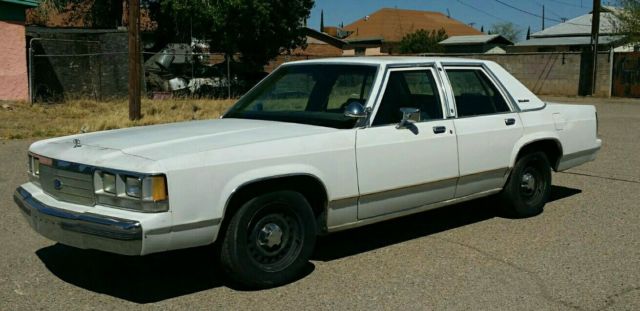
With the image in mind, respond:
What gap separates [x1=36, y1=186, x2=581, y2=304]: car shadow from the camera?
188 inches

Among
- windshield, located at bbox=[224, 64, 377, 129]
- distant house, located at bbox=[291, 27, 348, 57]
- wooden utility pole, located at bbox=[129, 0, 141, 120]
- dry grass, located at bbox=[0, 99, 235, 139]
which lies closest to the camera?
windshield, located at bbox=[224, 64, 377, 129]

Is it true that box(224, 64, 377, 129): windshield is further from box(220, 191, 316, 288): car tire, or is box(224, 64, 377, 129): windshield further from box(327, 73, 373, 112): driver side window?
box(220, 191, 316, 288): car tire

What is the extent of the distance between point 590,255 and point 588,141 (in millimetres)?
2122

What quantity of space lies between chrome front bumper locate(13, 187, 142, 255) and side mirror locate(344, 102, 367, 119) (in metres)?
1.81

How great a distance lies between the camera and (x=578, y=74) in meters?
31.5

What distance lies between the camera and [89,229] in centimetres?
418

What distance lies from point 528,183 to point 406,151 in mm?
1994

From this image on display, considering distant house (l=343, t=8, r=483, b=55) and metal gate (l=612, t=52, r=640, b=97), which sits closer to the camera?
metal gate (l=612, t=52, r=640, b=97)

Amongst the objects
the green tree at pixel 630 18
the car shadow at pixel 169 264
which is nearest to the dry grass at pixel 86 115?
the car shadow at pixel 169 264

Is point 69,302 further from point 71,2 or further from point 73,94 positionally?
point 71,2

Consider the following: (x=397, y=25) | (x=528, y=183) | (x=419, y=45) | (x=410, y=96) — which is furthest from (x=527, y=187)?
(x=397, y=25)

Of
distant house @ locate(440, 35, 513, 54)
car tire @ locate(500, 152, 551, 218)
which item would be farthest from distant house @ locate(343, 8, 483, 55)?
car tire @ locate(500, 152, 551, 218)

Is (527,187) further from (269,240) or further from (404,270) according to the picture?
(269,240)

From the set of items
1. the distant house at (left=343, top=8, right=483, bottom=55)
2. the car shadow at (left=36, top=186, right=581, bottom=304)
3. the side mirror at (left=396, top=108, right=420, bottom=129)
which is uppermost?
the distant house at (left=343, top=8, right=483, bottom=55)
